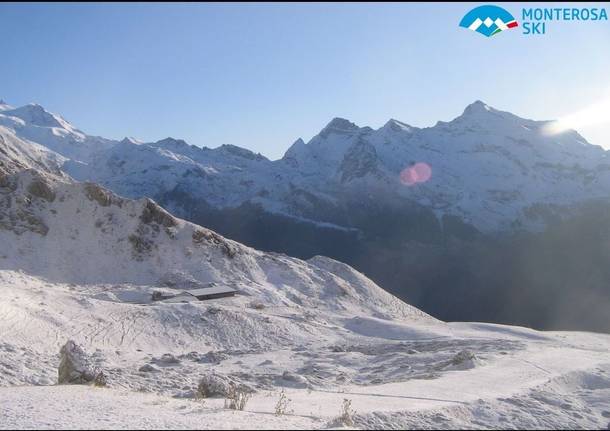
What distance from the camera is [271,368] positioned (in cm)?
2353

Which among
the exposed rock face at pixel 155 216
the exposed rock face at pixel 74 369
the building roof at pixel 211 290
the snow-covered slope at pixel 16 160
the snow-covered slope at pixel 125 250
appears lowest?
the exposed rock face at pixel 74 369

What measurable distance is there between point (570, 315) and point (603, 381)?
102510 millimetres

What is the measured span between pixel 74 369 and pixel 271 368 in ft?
34.6

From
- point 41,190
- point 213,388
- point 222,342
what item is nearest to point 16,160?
point 41,190

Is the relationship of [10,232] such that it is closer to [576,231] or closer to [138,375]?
[138,375]

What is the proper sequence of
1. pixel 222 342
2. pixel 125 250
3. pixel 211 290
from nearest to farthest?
pixel 222 342 < pixel 211 290 < pixel 125 250

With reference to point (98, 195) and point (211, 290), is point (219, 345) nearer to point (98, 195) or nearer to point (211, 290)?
point (211, 290)

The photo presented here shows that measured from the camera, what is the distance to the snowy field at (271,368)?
33.3 ft

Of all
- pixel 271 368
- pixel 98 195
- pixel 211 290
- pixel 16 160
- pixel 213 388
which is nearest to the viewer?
pixel 213 388

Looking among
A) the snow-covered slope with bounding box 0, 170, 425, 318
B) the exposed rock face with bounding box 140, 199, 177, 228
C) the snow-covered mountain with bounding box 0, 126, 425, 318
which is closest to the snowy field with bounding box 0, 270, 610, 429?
the snow-covered slope with bounding box 0, 170, 425, 318

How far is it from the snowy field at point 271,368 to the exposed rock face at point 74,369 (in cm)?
122

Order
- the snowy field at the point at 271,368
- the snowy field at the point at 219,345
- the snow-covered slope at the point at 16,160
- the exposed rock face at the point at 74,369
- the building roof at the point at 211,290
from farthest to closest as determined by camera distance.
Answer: the snow-covered slope at the point at 16,160, the building roof at the point at 211,290, the exposed rock face at the point at 74,369, the snowy field at the point at 219,345, the snowy field at the point at 271,368

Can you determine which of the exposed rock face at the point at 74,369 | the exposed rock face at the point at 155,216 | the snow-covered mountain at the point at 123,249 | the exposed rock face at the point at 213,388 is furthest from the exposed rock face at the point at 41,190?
the exposed rock face at the point at 213,388

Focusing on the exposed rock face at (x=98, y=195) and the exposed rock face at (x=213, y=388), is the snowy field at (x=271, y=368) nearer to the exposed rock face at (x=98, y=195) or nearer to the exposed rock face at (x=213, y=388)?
the exposed rock face at (x=213, y=388)
